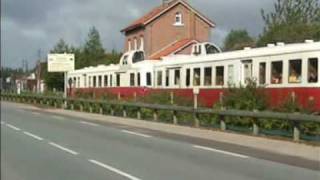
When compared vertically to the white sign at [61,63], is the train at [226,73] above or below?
below

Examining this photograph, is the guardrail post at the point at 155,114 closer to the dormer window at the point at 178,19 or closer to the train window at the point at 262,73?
the train window at the point at 262,73

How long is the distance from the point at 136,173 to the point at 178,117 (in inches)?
723

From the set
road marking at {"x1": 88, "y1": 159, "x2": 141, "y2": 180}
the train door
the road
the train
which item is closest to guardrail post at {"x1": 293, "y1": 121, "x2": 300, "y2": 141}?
the train

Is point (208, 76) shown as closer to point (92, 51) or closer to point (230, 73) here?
point (230, 73)

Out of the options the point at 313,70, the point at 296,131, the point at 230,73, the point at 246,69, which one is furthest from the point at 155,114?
the point at 296,131

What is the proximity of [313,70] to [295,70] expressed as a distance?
109 cm

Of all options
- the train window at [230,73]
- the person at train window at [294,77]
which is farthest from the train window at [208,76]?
the person at train window at [294,77]

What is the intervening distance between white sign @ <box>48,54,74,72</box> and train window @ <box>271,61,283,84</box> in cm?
4291

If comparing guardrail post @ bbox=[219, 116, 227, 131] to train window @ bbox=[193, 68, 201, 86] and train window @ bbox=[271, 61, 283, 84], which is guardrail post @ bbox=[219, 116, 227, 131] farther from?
train window @ bbox=[193, 68, 201, 86]

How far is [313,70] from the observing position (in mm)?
25531

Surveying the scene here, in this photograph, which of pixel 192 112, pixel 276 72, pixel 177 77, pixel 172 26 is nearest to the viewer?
pixel 276 72

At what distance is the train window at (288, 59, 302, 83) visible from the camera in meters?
26.1

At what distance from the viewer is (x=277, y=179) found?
1389 centimetres

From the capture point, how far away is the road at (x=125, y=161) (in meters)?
14.4
